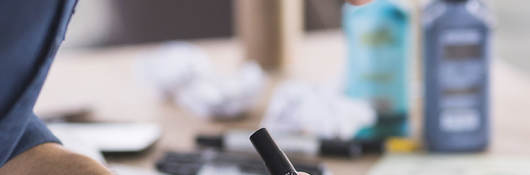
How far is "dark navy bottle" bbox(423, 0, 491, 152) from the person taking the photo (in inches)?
22.6

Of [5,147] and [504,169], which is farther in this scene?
[504,169]

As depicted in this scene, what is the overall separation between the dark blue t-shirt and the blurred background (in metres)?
0.10

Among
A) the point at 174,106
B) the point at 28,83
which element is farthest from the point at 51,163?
the point at 174,106

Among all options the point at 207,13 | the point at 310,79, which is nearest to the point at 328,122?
the point at 310,79

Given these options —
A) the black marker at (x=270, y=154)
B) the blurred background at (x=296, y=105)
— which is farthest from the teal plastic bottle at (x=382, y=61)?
the black marker at (x=270, y=154)

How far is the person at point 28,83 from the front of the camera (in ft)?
0.91

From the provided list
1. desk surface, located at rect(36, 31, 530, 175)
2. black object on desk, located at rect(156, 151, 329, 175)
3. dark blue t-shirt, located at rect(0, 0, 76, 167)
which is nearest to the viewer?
dark blue t-shirt, located at rect(0, 0, 76, 167)

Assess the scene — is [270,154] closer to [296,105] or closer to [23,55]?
[23,55]

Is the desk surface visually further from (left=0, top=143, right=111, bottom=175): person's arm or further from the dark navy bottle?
(left=0, top=143, right=111, bottom=175): person's arm

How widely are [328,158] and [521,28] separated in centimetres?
228

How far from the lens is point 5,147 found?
0.30 m

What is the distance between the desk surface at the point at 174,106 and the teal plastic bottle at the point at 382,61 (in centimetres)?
3

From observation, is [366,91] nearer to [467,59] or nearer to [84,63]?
[467,59]

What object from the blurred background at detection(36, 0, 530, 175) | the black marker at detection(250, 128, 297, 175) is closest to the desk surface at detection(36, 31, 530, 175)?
the blurred background at detection(36, 0, 530, 175)
